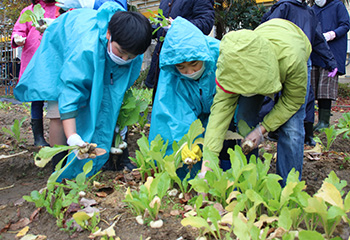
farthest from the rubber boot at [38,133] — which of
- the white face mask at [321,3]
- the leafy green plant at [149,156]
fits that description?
the white face mask at [321,3]

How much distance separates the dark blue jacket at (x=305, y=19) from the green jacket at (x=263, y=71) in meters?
0.76

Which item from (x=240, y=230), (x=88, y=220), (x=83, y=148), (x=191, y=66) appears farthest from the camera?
(x=191, y=66)

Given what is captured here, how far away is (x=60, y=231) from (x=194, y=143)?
95cm

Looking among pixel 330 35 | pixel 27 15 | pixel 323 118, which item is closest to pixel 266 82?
pixel 27 15

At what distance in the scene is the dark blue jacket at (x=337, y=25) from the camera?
3.87 metres

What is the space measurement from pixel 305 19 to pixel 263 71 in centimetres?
150

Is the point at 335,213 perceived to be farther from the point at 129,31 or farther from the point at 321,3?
the point at 321,3

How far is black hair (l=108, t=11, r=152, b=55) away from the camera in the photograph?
6.18 ft

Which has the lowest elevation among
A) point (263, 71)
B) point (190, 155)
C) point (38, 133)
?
point (38, 133)

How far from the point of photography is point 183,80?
7.64ft

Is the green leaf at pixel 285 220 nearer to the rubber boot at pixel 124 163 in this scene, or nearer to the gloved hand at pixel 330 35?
the rubber boot at pixel 124 163

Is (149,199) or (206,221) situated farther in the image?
(149,199)

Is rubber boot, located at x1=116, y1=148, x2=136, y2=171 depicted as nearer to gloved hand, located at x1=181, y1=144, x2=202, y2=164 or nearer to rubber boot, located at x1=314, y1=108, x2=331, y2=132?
gloved hand, located at x1=181, y1=144, x2=202, y2=164

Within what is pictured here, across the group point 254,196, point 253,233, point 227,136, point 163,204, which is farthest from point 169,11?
point 253,233
